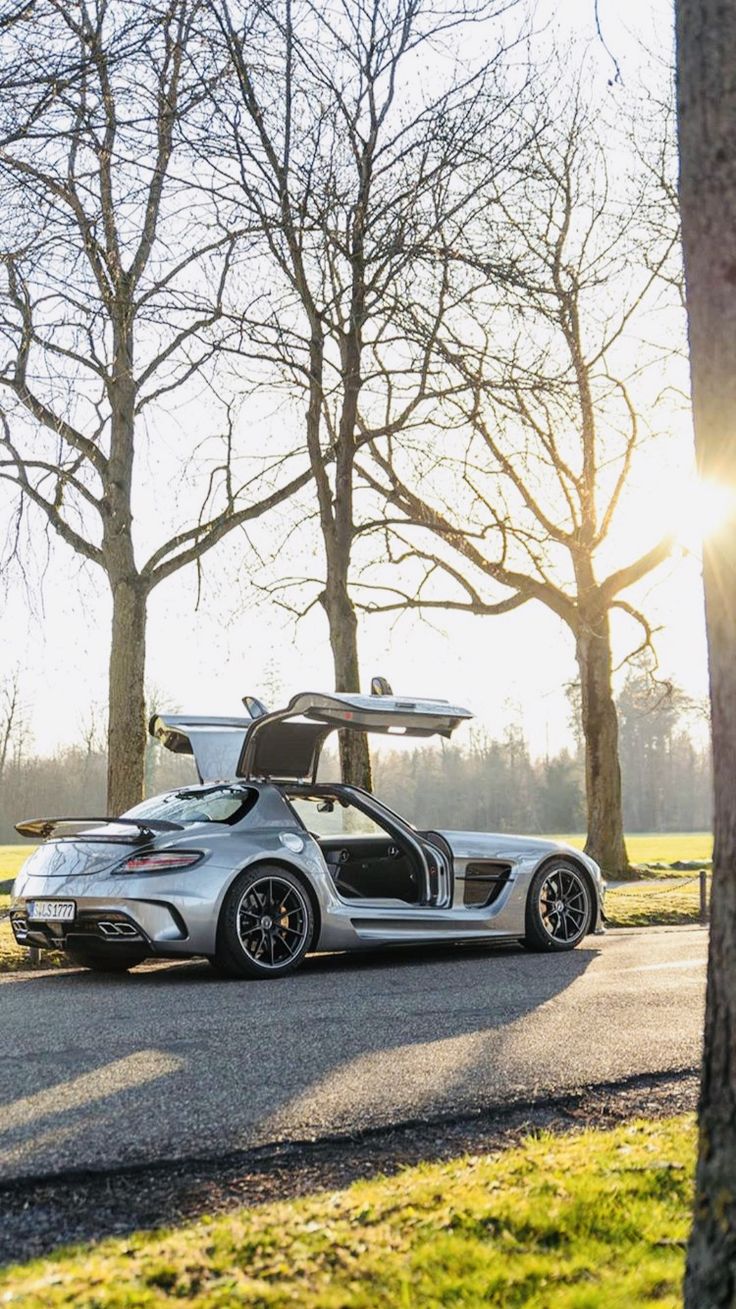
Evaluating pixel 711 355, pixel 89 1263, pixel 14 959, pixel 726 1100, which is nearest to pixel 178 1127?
pixel 89 1263

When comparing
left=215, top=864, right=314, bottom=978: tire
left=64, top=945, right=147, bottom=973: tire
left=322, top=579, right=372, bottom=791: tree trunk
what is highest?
left=322, top=579, right=372, bottom=791: tree trunk

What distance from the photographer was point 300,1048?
6.56 meters

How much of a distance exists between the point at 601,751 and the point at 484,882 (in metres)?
14.7

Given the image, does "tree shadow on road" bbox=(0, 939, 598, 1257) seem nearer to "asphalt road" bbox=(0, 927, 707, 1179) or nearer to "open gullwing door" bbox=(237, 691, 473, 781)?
"asphalt road" bbox=(0, 927, 707, 1179)

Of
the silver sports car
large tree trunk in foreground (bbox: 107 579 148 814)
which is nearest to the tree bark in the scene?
large tree trunk in foreground (bbox: 107 579 148 814)

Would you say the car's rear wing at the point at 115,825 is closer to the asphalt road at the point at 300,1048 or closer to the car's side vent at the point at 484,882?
the asphalt road at the point at 300,1048

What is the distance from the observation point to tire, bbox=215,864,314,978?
30.3 ft

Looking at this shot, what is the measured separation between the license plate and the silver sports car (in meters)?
0.01

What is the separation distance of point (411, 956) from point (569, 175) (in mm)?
17831

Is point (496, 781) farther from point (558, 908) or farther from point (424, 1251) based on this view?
point (424, 1251)

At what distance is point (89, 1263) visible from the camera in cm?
333

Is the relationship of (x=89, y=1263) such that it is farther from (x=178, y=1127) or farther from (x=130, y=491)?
(x=130, y=491)

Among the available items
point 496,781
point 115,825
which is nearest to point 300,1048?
point 115,825

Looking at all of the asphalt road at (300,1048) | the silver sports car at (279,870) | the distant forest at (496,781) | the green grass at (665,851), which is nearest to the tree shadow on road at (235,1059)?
the asphalt road at (300,1048)
